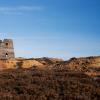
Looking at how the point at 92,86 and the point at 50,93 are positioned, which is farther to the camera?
the point at 92,86

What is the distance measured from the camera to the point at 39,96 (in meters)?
24.5

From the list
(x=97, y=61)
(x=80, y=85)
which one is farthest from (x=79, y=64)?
(x=80, y=85)

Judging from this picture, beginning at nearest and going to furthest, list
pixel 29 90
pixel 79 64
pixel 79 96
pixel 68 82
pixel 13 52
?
pixel 79 96 < pixel 29 90 < pixel 68 82 < pixel 79 64 < pixel 13 52

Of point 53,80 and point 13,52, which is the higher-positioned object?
point 13,52

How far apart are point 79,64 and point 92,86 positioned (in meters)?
27.5

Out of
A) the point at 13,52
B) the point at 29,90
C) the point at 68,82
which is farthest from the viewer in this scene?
the point at 13,52

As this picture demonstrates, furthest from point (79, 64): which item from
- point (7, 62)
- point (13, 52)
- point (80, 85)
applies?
point (80, 85)

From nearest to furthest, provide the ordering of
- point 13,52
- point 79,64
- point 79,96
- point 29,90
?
point 79,96
point 29,90
point 79,64
point 13,52

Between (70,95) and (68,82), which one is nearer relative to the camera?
(70,95)

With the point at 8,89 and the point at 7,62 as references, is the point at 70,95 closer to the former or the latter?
the point at 8,89

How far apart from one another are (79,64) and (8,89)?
27969 mm

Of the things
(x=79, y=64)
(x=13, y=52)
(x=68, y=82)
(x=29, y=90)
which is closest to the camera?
(x=29, y=90)

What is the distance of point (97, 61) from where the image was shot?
5562 cm

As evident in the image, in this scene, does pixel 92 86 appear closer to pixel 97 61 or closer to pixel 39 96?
pixel 39 96
